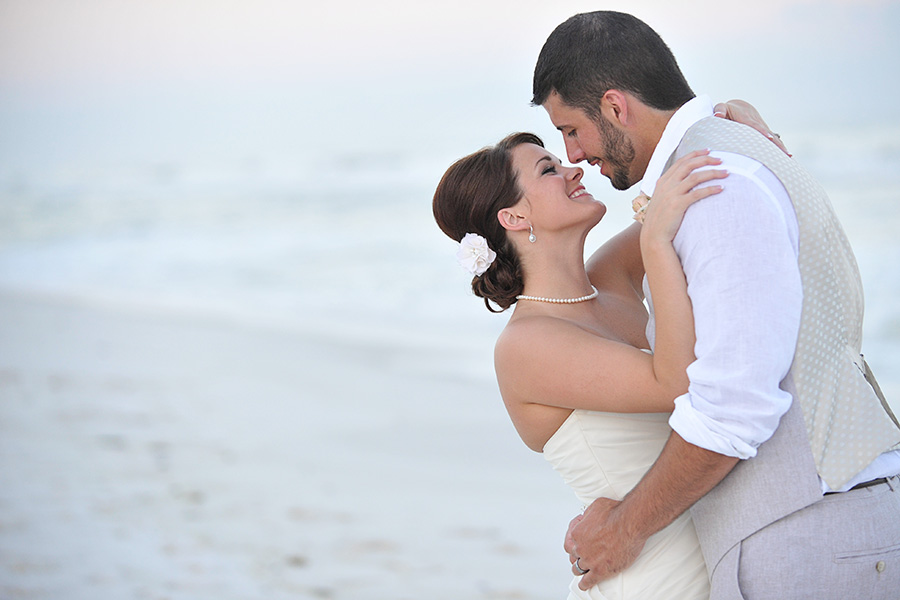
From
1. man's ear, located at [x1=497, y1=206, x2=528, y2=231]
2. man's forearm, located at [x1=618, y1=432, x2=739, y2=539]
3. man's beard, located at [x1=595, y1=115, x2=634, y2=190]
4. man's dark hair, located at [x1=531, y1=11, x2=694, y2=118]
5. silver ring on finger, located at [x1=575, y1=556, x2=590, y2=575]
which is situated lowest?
silver ring on finger, located at [x1=575, y1=556, x2=590, y2=575]

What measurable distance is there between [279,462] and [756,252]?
15.0ft

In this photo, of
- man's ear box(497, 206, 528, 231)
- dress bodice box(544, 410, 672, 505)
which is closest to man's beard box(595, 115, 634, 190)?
man's ear box(497, 206, 528, 231)

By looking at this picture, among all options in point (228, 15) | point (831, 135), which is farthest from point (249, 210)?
point (831, 135)

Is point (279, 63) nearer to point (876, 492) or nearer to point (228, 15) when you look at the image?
point (228, 15)

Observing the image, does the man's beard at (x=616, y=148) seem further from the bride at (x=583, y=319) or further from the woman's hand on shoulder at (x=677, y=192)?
the woman's hand on shoulder at (x=677, y=192)

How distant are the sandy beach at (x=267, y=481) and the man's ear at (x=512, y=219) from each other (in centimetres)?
233

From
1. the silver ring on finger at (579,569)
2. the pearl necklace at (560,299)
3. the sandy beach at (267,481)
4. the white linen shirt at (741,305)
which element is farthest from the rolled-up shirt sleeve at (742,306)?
the sandy beach at (267,481)

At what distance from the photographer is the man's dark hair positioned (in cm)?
215

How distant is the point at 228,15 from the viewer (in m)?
22.3

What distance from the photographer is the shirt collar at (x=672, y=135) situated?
2.07 m

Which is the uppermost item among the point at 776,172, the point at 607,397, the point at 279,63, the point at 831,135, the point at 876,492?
the point at 279,63

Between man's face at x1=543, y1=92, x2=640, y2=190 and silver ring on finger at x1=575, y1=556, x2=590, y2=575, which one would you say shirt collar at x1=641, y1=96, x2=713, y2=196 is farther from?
silver ring on finger at x1=575, y1=556, x2=590, y2=575

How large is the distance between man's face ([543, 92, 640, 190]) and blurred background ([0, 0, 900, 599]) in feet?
8.59

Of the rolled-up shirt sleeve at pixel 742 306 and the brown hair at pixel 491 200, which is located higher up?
the brown hair at pixel 491 200
